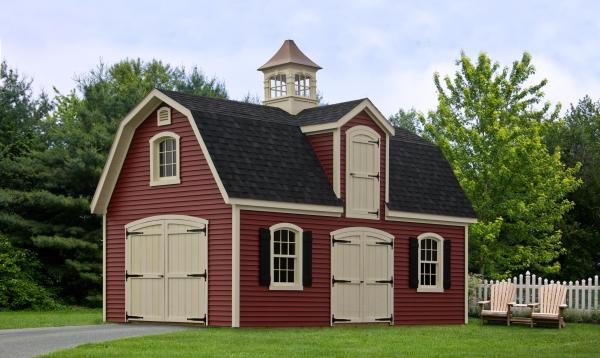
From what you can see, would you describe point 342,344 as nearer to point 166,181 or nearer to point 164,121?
point 166,181

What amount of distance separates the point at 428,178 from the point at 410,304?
11.8 ft

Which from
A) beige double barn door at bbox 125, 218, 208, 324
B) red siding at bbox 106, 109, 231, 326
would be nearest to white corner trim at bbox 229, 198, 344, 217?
red siding at bbox 106, 109, 231, 326

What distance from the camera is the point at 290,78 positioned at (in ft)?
94.1

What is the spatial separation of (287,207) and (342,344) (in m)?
5.86

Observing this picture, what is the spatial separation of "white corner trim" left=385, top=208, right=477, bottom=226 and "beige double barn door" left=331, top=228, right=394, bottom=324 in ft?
1.70

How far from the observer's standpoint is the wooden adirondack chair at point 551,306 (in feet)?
83.7

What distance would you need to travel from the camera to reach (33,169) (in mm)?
38312

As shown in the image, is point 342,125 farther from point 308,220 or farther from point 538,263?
point 538,263

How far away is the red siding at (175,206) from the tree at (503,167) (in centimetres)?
1557

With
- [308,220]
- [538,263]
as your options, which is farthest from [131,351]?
[538,263]

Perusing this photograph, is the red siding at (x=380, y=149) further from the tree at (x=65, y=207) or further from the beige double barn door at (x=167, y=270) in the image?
the tree at (x=65, y=207)

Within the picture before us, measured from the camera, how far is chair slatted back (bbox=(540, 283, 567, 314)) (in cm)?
2578

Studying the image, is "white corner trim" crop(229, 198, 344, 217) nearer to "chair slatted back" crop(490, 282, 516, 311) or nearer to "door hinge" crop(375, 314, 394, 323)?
"door hinge" crop(375, 314, 394, 323)

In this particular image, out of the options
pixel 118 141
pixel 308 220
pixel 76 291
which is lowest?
pixel 76 291
